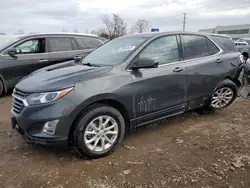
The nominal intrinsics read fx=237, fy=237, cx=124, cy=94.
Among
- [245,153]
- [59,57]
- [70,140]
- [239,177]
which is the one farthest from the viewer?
[59,57]

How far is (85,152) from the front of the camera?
2998 mm

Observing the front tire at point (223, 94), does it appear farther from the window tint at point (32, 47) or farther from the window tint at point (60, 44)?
the window tint at point (32, 47)

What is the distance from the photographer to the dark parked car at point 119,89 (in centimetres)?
280

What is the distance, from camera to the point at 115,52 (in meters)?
3.76

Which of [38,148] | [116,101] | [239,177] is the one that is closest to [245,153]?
[239,177]

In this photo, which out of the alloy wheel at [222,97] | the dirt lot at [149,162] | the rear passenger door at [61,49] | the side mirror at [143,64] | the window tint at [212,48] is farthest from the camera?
the rear passenger door at [61,49]

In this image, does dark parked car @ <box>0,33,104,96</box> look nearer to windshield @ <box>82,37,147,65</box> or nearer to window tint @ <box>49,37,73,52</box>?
window tint @ <box>49,37,73,52</box>

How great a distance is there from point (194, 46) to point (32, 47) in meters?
4.41

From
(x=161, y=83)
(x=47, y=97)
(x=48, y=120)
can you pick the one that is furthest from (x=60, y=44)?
(x=48, y=120)

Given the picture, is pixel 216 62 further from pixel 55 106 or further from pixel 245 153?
pixel 55 106

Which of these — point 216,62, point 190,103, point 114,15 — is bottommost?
point 190,103

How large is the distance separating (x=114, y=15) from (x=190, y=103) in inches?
1670

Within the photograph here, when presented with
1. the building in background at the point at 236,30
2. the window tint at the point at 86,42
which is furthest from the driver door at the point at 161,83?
the building in background at the point at 236,30

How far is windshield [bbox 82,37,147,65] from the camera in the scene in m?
3.49
